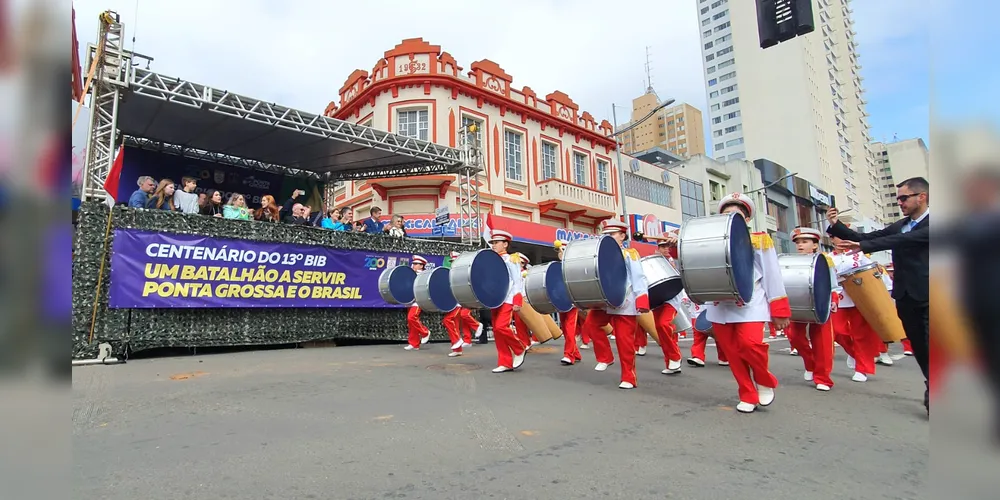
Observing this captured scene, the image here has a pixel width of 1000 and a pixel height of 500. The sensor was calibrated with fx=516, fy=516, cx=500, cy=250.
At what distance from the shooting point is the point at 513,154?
73.0 feet

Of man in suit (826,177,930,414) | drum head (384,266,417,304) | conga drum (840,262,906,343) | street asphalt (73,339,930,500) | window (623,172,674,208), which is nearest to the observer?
street asphalt (73,339,930,500)

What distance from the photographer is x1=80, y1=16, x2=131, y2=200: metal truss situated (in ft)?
Result: 27.4

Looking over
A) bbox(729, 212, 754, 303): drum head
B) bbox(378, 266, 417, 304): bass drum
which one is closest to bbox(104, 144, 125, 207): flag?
bbox(378, 266, 417, 304): bass drum

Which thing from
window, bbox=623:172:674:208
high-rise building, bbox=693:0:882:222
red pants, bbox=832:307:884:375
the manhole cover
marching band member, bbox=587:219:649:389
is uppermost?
high-rise building, bbox=693:0:882:222

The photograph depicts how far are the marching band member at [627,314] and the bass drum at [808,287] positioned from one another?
1.50 m

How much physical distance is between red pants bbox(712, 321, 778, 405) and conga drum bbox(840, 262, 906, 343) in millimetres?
2513

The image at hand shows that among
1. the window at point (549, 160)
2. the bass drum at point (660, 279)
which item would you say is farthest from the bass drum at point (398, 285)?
the window at point (549, 160)

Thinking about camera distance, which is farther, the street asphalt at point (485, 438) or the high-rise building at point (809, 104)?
the high-rise building at point (809, 104)

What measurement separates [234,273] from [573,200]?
15.8 meters

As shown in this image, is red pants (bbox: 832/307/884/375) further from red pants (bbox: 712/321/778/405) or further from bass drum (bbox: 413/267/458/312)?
bass drum (bbox: 413/267/458/312)

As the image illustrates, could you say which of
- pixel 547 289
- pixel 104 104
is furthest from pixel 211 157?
pixel 547 289

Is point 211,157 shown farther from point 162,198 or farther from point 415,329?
point 415,329

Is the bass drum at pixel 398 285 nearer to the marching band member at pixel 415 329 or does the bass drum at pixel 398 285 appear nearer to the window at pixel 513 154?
the marching band member at pixel 415 329

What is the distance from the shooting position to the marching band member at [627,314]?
577 centimetres
